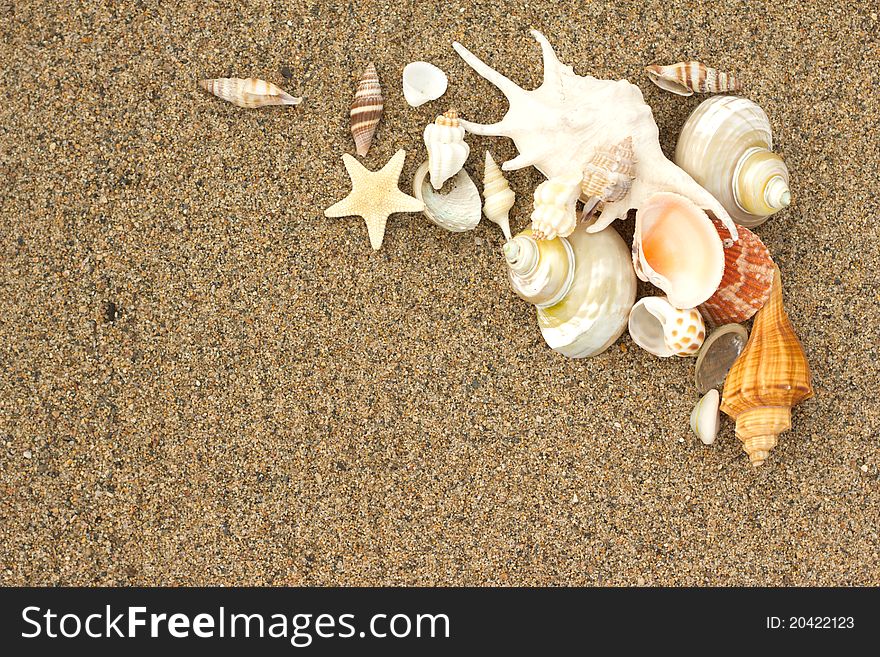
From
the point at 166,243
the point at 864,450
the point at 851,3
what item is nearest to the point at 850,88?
the point at 851,3

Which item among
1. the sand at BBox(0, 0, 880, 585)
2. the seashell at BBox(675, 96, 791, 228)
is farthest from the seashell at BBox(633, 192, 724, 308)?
the sand at BBox(0, 0, 880, 585)

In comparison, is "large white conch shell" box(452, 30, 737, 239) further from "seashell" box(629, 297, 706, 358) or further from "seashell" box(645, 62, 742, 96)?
"seashell" box(629, 297, 706, 358)

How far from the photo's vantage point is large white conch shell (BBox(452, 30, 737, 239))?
1.96m

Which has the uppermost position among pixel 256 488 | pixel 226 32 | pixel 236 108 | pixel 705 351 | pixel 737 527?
pixel 226 32

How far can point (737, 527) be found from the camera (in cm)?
211

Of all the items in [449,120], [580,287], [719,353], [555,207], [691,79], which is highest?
[691,79]

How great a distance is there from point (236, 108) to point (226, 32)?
0.76ft

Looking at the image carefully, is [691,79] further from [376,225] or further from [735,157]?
[376,225]

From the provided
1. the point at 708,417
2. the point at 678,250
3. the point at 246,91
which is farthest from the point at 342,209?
the point at 708,417

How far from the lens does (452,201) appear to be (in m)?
2.07

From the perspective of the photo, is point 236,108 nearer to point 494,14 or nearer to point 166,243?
point 166,243

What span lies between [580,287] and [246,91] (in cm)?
109

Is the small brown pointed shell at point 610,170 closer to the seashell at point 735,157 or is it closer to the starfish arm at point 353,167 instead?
the seashell at point 735,157

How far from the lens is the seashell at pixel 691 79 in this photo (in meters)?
2.06
